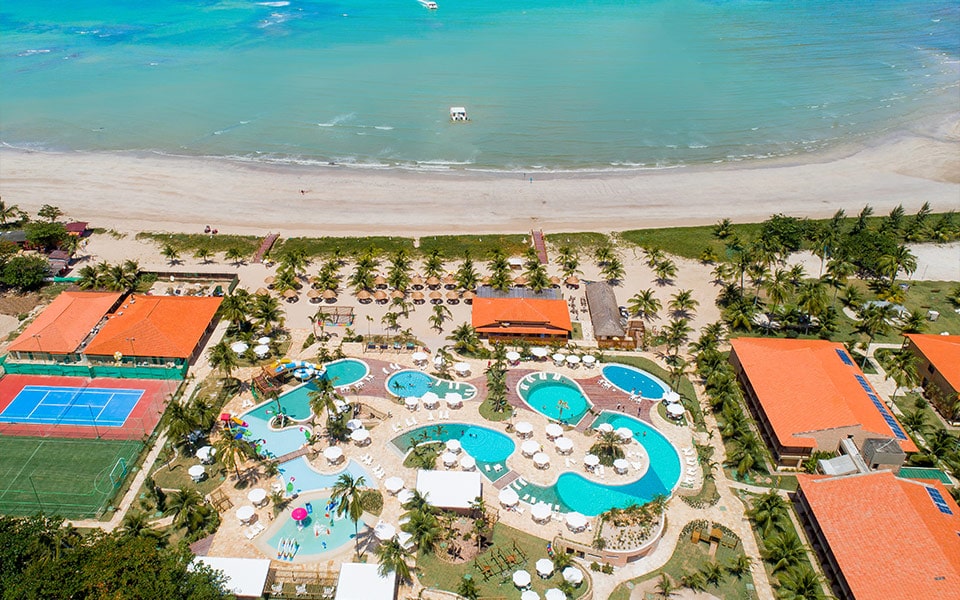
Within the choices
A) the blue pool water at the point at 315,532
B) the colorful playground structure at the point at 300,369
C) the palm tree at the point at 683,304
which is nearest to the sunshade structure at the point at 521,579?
the blue pool water at the point at 315,532

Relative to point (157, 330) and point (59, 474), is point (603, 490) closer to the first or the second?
point (59, 474)

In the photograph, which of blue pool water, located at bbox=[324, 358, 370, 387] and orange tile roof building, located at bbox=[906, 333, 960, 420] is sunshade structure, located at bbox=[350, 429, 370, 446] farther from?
orange tile roof building, located at bbox=[906, 333, 960, 420]

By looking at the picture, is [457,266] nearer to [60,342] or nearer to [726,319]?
[726,319]

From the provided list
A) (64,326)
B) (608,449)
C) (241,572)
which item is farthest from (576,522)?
(64,326)

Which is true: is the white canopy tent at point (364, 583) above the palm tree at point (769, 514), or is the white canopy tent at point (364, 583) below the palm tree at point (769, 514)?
below

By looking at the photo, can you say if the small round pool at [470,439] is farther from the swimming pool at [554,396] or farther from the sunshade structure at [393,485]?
the swimming pool at [554,396]
